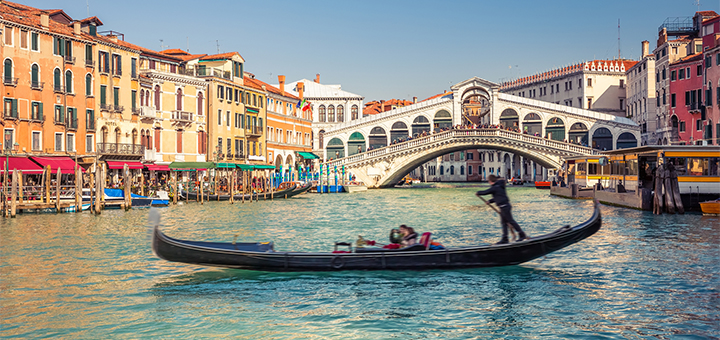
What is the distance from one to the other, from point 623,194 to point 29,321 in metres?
20.9

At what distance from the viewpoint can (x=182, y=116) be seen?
108 feet

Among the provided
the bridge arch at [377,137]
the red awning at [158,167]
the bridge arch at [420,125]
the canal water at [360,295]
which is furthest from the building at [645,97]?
the canal water at [360,295]

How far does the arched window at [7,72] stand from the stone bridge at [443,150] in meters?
20.7

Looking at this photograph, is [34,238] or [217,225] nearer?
[34,238]

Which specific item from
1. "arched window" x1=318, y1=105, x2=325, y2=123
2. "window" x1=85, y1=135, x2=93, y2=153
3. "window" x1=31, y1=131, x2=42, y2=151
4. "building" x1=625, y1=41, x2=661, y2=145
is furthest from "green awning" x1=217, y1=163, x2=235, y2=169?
"building" x1=625, y1=41, x2=661, y2=145

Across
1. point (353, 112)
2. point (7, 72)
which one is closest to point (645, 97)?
point (353, 112)

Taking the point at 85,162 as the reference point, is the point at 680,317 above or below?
below

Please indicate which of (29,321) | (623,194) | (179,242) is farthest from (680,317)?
(623,194)

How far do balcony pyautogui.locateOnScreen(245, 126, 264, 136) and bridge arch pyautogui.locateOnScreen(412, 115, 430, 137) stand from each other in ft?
38.9

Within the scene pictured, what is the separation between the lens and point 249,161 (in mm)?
38531

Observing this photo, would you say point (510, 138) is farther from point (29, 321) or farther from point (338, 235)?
point (29, 321)

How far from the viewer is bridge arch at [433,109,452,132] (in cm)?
4725

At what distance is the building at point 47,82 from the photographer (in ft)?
79.3

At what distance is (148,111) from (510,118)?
82.5 feet
